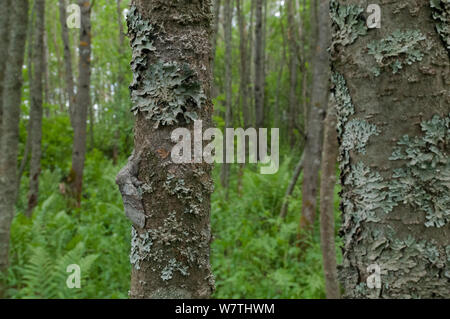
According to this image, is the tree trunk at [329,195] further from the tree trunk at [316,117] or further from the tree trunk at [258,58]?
the tree trunk at [258,58]

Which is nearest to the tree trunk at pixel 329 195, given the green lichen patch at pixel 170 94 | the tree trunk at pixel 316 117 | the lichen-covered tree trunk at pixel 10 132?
the tree trunk at pixel 316 117

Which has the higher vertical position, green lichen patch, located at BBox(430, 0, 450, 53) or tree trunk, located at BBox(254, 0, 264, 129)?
tree trunk, located at BBox(254, 0, 264, 129)

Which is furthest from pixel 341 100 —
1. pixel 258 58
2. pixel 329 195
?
pixel 258 58

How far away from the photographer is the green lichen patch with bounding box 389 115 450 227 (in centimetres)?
116

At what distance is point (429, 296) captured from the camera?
1.16 meters

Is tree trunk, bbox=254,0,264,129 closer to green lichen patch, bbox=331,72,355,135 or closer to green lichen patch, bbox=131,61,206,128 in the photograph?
green lichen patch, bbox=331,72,355,135

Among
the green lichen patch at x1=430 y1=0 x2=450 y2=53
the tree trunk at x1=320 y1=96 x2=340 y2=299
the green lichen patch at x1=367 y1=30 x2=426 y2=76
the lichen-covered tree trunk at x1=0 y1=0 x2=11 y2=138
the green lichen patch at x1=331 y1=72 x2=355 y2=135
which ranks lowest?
the tree trunk at x1=320 y1=96 x2=340 y2=299

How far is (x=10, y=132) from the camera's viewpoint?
3.66 meters

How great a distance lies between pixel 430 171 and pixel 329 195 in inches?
78.7

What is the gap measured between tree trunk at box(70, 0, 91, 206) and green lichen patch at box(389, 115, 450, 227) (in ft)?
21.1

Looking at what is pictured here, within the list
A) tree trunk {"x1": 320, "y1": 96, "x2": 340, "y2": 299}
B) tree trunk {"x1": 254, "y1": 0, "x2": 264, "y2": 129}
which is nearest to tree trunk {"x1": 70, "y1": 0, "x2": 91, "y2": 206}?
tree trunk {"x1": 254, "y1": 0, "x2": 264, "y2": 129}

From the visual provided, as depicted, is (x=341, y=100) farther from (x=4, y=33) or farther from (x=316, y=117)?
(x=4, y=33)

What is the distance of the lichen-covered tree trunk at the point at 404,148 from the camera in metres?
1.16

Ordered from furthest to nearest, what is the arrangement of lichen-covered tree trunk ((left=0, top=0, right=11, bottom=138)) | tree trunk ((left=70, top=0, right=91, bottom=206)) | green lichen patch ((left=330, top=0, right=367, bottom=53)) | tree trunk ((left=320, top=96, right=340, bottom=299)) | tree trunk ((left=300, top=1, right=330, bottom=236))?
tree trunk ((left=70, top=0, right=91, bottom=206))
tree trunk ((left=300, top=1, right=330, bottom=236))
lichen-covered tree trunk ((left=0, top=0, right=11, bottom=138))
tree trunk ((left=320, top=96, right=340, bottom=299))
green lichen patch ((left=330, top=0, right=367, bottom=53))
